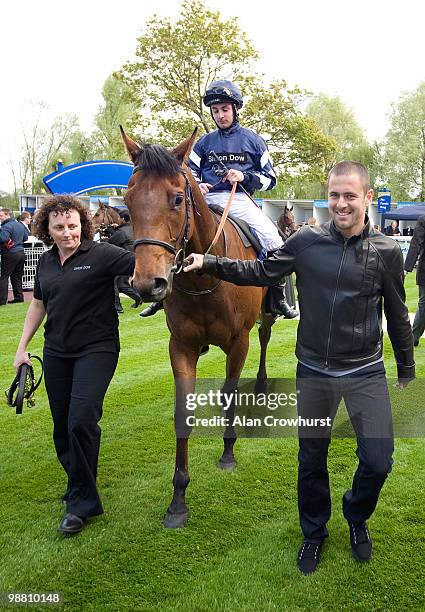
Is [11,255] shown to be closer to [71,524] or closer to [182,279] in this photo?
[182,279]

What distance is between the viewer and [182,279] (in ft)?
11.2

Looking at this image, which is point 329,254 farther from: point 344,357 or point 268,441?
point 268,441

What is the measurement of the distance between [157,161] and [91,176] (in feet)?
44.9

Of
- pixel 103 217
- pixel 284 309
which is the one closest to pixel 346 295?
pixel 284 309

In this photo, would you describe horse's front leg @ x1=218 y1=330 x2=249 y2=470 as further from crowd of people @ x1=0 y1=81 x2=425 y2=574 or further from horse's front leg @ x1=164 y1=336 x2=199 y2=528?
crowd of people @ x1=0 y1=81 x2=425 y2=574

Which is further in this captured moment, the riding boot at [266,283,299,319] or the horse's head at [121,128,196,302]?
the riding boot at [266,283,299,319]

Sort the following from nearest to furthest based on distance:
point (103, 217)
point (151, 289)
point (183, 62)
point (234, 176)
Answer: point (151, 289) < point (234, 176) < point (103, 217) < point (183, 62)

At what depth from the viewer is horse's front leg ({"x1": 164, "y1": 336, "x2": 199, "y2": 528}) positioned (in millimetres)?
3418

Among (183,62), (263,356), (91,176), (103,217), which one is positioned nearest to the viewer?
(263,356)

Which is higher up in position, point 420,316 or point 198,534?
point 420,316

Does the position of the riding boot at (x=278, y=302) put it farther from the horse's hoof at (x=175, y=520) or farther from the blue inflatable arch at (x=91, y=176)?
the blue inflatable arch at (x=91, y=176)

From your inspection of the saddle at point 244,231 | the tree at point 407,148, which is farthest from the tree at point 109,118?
the saddle at point 244,231

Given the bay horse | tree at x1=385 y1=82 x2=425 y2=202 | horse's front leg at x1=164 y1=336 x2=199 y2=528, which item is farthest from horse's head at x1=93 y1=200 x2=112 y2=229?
tree at x1=385 y1=82 x2=425 y2=202

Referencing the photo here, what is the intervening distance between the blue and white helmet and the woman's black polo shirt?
1.66m
